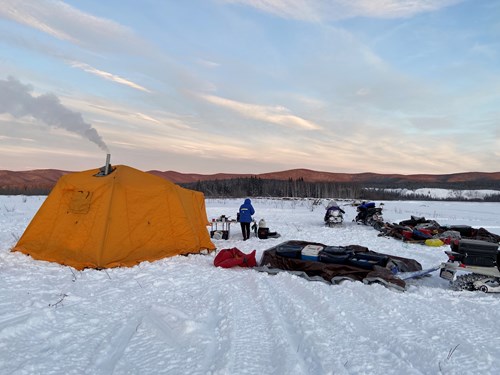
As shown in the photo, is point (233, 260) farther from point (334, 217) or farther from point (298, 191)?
point (298, 191)

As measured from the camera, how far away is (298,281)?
6.89 meters

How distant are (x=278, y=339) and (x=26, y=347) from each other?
2.81 m

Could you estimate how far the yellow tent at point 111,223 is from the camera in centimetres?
819

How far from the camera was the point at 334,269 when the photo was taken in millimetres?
7355

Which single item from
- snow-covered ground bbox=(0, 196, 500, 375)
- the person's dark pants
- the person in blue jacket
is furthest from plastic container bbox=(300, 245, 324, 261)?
the person's dark pants

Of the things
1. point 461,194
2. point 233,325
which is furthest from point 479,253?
point 461,194

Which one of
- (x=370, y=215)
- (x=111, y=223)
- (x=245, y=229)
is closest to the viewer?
(x=111, y=223)

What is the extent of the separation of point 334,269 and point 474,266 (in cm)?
265

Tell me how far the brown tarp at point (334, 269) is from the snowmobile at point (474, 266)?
3.71 ft

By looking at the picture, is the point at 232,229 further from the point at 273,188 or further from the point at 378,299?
the point at 273,188

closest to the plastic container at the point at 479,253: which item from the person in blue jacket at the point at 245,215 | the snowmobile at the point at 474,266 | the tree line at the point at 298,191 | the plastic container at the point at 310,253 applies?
the snowmobile at the point at 474,266

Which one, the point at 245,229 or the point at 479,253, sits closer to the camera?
the point at 479,253

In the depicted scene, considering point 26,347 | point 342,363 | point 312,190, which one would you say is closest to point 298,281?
point 342,363

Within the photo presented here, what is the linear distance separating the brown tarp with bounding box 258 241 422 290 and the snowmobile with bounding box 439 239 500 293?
3.71 feet
